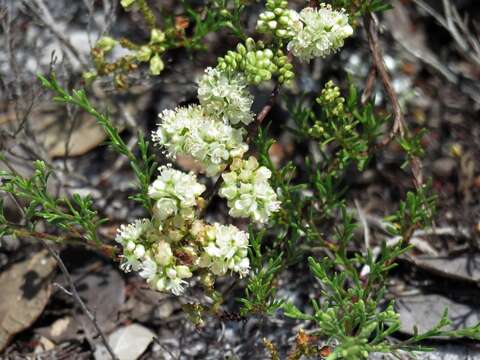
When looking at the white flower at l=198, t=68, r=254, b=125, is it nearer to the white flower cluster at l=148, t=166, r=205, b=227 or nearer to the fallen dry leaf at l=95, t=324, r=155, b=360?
the white flower cluster at l=148, t=166, r=205, b=227

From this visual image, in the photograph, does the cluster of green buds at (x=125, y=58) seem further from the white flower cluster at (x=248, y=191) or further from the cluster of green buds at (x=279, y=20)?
the white flower cluster at (x=248, y=191)

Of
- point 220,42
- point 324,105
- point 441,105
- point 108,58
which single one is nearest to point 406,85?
point 441,105

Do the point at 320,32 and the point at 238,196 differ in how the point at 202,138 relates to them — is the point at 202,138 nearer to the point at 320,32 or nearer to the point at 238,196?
the point at 238,196

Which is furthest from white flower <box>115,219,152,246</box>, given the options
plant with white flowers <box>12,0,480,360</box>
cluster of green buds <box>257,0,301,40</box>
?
cluster of green buds <box>257,0,301,40</box>

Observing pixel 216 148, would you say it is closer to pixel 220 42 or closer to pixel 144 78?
pixel 144 78

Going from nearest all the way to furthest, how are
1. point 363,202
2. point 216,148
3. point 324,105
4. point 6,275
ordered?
1. point 216,148
2. point 324,105
3. point 6,275
4. point 363,202

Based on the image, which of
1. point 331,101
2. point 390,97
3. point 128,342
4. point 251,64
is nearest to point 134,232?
point 251,64
